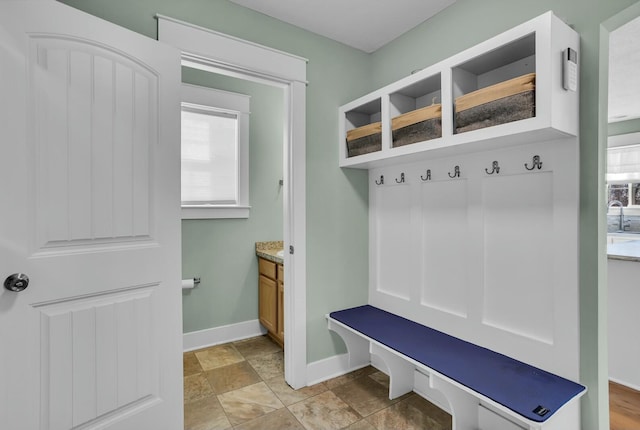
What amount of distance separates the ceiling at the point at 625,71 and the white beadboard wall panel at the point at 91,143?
93.9 inches

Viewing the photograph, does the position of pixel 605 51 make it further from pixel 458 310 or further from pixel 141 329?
pixel 141 329

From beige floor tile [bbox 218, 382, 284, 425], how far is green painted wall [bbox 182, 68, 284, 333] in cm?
91

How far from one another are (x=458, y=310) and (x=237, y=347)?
192 centimetres

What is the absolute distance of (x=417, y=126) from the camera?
178 cm

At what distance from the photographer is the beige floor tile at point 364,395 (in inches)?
78.2

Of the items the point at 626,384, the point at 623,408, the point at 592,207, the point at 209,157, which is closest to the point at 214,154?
the point at 209,157

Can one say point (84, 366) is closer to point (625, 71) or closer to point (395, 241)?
point (395, 241)

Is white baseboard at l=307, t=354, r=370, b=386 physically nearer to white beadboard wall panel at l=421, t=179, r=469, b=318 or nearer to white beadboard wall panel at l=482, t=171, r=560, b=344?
white beadboard wall panel at l=421, t=179, r=469, b=318

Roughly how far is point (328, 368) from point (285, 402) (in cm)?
42

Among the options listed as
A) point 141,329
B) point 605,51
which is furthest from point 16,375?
point 605,51

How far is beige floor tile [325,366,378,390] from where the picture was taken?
2.25 meters

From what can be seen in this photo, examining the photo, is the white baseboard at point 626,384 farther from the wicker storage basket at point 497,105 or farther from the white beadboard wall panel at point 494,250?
the wicker storage basket at point 497,105

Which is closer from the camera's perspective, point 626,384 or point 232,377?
point 626,384

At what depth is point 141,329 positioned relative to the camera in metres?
1.51
